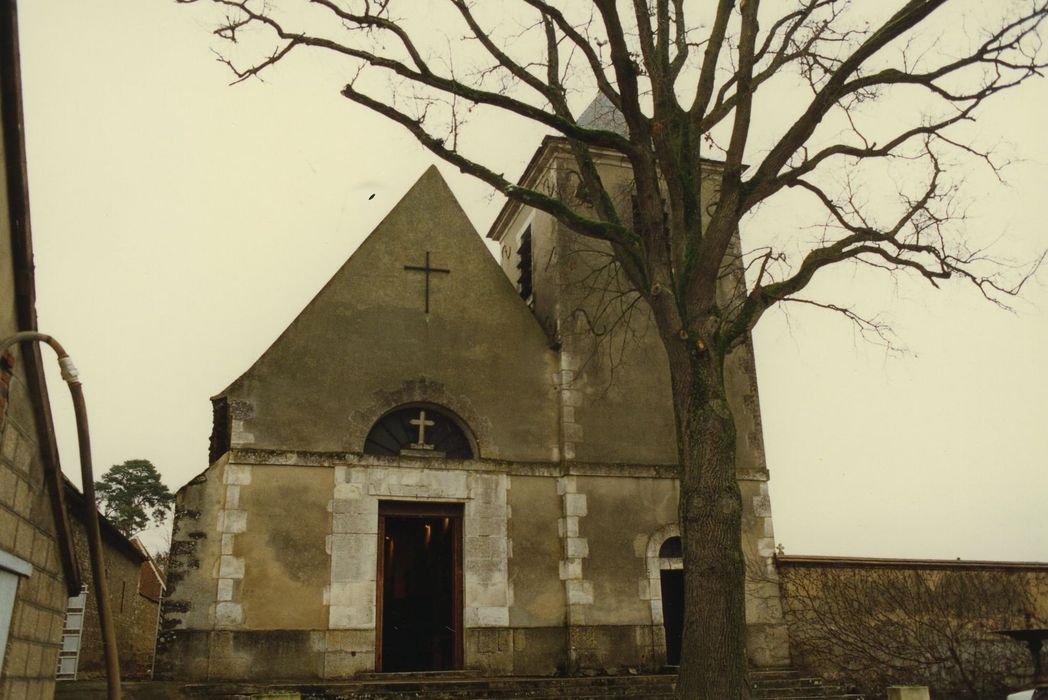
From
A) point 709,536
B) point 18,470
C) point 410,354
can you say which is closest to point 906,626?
point 709,536

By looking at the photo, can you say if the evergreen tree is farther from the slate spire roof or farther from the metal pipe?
the metal pipe

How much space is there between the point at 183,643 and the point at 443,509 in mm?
3668

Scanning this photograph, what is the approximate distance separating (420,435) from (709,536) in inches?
210

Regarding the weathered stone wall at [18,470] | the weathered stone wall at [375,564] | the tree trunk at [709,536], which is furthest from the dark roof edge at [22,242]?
the weathered stone wall at [375,564]

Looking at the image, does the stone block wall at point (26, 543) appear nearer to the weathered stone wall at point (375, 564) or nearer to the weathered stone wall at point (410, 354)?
the weathered stone wall at point (375, 564)

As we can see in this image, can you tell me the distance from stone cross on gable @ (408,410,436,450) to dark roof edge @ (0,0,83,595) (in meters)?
7.26

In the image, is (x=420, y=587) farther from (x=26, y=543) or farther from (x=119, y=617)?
(x=26, y=543)

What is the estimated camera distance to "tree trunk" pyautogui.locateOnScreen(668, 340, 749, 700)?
7785 mm

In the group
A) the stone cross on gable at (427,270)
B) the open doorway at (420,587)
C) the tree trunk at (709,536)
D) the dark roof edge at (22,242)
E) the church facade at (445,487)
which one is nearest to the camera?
the dark roof edge at (22,242)

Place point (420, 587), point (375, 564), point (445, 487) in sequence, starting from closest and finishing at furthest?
point (375, 564) < point (445, 487) < point (420, 587)

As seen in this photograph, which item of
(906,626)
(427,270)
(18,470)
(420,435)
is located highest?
(427,270)

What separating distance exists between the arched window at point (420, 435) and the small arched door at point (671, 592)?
3183 millimetres

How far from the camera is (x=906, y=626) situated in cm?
1277

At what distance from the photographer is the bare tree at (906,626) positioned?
A: 12602 mm
